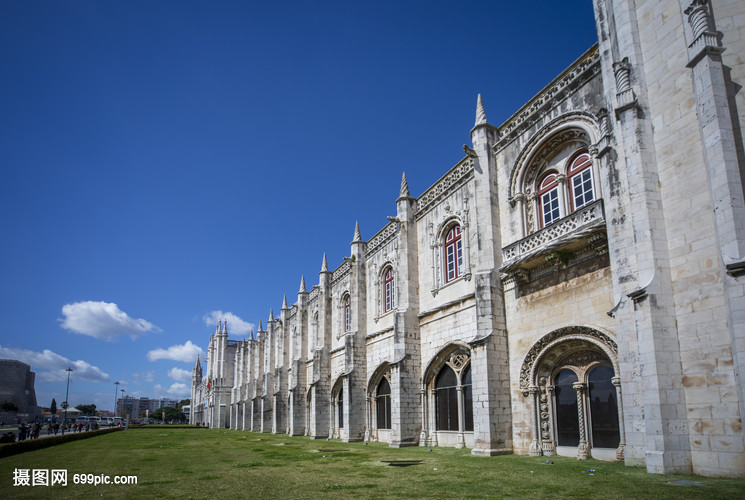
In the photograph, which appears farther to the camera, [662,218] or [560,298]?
[560,298]

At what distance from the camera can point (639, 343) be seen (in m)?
10.7

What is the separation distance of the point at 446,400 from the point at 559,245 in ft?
30.1

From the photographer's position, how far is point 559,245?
14.1 m

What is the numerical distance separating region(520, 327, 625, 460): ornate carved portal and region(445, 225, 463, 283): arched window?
572 centimetres

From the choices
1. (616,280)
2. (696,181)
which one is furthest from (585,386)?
(696,181)

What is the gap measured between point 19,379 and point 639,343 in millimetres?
126878

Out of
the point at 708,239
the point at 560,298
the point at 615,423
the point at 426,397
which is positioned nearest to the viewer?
the point at 708,239

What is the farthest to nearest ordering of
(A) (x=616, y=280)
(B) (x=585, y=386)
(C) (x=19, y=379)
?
(C) (x=19, y=379), (B) (x=585, y=386), (A) (x=616, y=280)

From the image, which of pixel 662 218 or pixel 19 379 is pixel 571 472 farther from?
pixel 19 379

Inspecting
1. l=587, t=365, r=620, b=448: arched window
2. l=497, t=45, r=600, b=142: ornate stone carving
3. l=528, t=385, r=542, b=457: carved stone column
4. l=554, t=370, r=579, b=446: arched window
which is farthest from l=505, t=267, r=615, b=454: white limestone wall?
l=497, t=45, r=600, b=142: ornate stone carving

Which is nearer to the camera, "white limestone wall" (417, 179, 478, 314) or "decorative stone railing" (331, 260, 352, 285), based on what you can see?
"white limestone wall" (417, 179, 478, 314)

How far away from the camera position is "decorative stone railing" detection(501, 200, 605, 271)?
13.3m

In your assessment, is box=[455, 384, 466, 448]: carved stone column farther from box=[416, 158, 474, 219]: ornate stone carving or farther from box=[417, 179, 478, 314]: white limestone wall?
box=[416, 158, 474, 219]: ornate stone carving

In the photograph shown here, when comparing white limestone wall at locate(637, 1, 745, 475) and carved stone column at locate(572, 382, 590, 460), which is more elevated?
white limestone wall at locate(637, 1, 745, 475)
